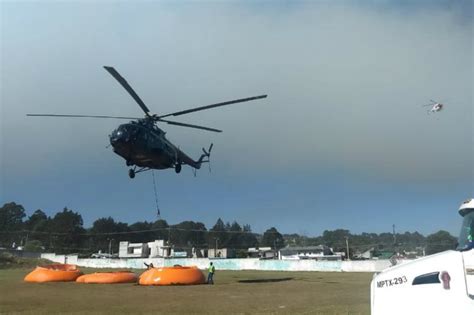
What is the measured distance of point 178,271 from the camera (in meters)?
33.8

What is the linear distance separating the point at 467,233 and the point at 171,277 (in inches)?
1167

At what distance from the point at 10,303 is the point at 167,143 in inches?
532

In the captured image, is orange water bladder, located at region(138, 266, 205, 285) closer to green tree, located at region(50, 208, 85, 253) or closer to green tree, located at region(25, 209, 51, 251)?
Answer: green tree, located at region(25, 209, 51, 251)

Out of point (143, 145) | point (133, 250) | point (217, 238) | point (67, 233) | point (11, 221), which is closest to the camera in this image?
point (143, 145)

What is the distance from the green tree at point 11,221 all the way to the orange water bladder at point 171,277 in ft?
453

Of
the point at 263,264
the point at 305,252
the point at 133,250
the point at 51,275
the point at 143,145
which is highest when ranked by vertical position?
the point at 143,145

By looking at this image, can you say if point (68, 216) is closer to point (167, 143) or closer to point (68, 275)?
point (68, 275)

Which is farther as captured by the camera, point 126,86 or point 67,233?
point 67,233

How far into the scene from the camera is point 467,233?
552 cm

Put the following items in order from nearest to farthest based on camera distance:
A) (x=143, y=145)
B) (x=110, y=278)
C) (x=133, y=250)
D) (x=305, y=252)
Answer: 1. (x=143, y=145)
2. (x=110, y=278)
3. (x=305, y=252)
4. (x=133, y=250)

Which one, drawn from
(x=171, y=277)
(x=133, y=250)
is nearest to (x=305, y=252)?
(x=133, y=250)

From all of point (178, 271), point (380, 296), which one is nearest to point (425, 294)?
point (380, 296)

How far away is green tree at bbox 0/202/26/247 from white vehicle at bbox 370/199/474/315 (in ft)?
550

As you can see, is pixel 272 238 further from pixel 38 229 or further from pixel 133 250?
pixel 38 229
